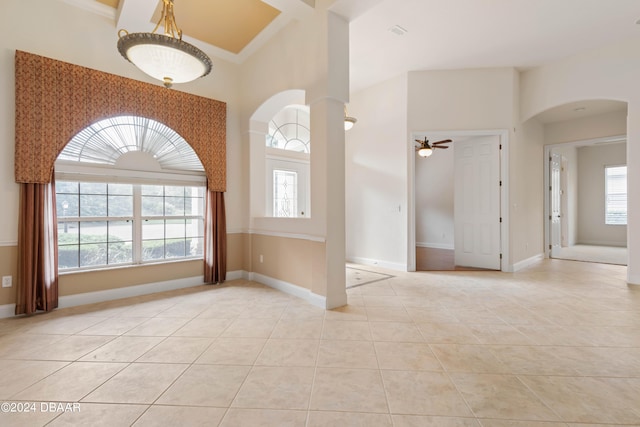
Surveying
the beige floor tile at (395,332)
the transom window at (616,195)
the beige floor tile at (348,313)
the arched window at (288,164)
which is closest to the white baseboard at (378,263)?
the arched window at (288,164)

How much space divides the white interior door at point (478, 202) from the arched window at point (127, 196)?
5042 mm

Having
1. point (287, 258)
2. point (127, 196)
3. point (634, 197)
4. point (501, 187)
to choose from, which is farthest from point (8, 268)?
point (634, 197)

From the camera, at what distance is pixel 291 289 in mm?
3980

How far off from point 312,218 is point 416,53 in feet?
11.4

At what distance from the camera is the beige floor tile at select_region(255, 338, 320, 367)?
2.20 meters

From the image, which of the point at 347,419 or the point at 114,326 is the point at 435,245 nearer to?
the point at 347,419

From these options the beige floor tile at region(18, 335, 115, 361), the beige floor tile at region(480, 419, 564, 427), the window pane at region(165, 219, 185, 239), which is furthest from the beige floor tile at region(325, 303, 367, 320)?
the window pane at region(165, 219, 185, 239)

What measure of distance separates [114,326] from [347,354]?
2380mm

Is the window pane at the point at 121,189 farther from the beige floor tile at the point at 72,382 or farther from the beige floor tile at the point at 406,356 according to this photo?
the beige floor tile at the point at 406,356

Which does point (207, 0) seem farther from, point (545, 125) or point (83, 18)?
point (545, 125)

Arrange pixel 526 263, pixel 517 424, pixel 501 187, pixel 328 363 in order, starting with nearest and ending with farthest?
1. pixel 517 424
2. pixel 328 363
3. pixel 501 187
4. pixel 526 263

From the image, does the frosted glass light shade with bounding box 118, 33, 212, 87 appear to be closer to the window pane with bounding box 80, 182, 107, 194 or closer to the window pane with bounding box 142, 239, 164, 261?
the window pane with bounding box 80, 182, 107, 194

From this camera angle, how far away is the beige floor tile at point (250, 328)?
2697 millimetres

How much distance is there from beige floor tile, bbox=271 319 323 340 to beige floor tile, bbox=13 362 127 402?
49.5 inches
